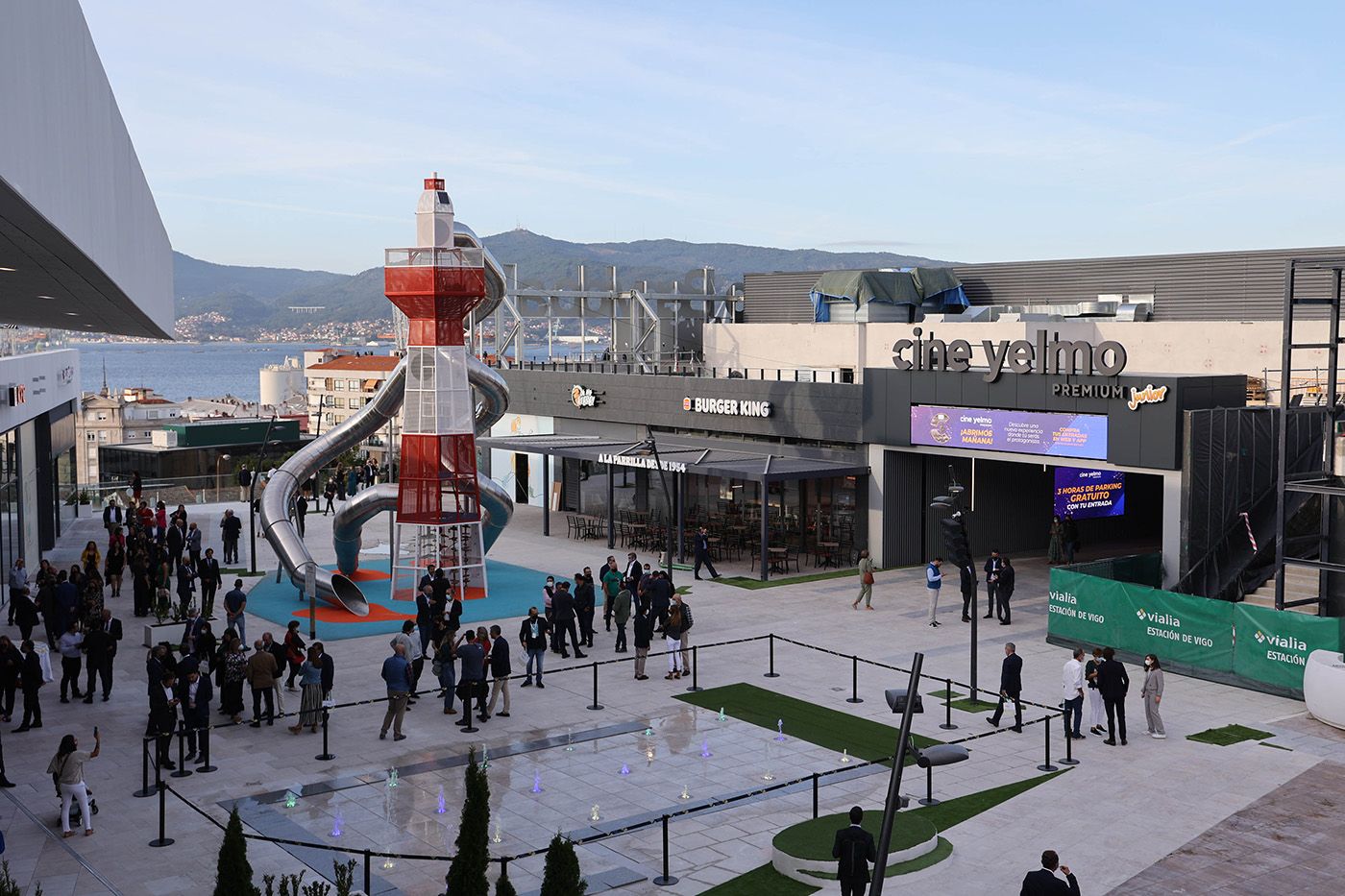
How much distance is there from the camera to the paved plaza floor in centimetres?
1530

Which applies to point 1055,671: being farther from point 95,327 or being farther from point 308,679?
point 95,327

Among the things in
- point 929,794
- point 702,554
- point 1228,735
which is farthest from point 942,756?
point 702,554

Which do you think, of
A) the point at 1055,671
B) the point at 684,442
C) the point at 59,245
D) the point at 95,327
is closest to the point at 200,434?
the point at 684,442

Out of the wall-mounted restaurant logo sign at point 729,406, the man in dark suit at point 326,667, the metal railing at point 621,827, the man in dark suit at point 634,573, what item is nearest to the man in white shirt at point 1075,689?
the metal railing at point 621,827

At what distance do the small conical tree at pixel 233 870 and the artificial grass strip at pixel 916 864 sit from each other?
6.38 m

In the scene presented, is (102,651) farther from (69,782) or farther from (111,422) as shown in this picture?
(111,422)

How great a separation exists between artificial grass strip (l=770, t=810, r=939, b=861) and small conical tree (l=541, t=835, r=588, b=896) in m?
3.68

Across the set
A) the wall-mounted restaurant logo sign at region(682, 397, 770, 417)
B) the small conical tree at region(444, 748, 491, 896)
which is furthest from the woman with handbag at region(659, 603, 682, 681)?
the wall-mounted restaurant logo sign at region(682, 397, 770, 417)

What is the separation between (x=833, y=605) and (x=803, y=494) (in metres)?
8.19

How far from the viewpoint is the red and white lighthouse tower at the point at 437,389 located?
31.5 m

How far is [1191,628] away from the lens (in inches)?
973

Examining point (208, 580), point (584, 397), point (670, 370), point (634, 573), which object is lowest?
point (208, 580)

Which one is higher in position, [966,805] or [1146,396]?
[1146,396]

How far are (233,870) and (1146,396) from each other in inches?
959
